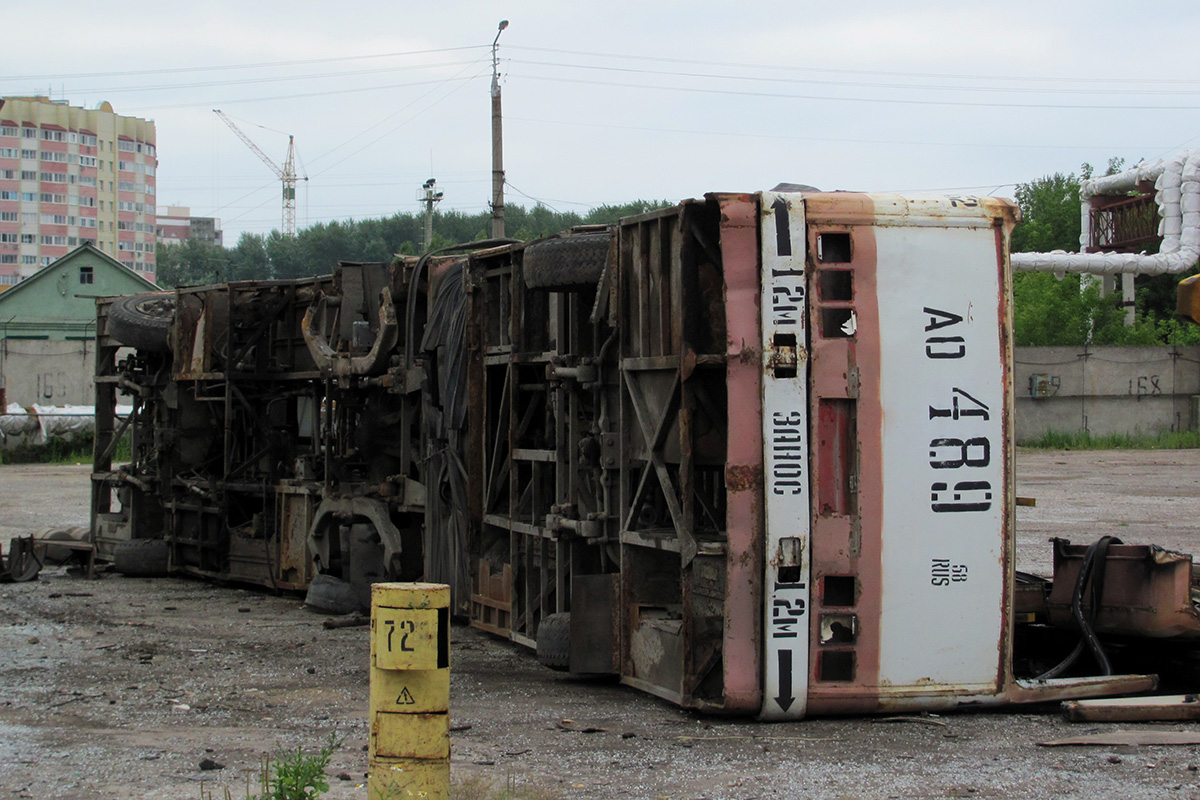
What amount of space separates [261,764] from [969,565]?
3978 millimetres

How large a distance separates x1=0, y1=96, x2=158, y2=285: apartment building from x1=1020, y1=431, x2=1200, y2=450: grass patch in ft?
372

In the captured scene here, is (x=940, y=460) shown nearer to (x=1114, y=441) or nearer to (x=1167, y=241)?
(x=1114, y=441)

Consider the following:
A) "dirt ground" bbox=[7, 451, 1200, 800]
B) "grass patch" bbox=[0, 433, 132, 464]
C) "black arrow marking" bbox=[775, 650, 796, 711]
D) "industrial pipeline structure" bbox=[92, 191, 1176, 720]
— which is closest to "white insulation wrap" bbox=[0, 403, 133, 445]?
"grass patch" bbox=[0, 433, 132, 464]

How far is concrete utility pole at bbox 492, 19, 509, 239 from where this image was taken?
28.7 meters

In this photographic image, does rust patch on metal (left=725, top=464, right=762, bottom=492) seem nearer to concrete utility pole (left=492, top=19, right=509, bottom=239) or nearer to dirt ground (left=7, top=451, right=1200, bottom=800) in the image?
dirt ground (left=7, top=451, right=1200, bottom=800)

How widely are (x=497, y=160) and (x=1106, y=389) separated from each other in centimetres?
1871

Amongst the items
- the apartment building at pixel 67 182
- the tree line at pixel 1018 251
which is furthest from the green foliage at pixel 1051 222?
the apartment building at pixel 67 182

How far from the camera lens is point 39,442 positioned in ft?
112

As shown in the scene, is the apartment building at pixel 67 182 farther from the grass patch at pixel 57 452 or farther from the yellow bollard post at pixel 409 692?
the yellow bollard post at pixel 409 692

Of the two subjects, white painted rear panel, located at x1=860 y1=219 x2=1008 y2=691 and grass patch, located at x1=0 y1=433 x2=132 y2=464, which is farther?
grass patch, located at x1=0 y1=433 x2=132 y2=464

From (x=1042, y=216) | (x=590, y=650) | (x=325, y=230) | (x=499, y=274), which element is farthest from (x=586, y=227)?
(x=325, y=230)

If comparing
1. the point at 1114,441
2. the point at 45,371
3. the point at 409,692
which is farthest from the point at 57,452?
the point at 409,692

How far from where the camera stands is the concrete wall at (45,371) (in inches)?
1633

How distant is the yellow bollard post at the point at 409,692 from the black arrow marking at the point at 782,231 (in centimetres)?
323
